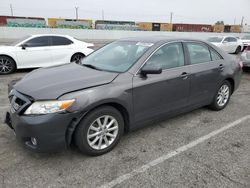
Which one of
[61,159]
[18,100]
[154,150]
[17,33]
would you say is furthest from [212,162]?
[17,33]

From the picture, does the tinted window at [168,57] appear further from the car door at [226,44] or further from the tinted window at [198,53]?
the car door at [226,44]

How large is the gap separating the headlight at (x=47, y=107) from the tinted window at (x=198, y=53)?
240 centimetres

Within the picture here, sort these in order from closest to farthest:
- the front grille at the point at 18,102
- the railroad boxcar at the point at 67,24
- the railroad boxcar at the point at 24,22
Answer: the front grille at the point at 18,102 → the railroad boxcar at the point at 24,22 → the railroad boxcar at the point at 67,24

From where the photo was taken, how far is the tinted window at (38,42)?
26.6ft

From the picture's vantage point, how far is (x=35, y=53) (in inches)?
319

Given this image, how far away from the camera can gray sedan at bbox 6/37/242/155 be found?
8.67ft

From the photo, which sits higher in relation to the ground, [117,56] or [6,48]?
[117,56]

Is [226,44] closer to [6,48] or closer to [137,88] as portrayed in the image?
[6,48]

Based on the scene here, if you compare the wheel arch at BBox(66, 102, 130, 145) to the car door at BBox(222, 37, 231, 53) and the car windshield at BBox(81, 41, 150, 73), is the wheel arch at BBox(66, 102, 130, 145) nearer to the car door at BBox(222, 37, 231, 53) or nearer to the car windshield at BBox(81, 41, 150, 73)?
the car windshield at BBox(81, 41, 150, 73)

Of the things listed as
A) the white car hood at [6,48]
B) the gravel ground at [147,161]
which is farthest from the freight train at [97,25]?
the gravel ground at [147,161]

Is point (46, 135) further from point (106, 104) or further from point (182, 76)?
point (182, 76)

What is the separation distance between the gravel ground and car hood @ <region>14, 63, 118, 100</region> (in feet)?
2.91

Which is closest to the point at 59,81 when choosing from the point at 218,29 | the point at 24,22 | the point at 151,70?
the point at 151,70

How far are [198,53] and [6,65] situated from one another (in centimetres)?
650
